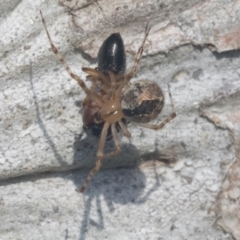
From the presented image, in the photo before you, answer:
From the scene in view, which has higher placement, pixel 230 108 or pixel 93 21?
pixel 93 21

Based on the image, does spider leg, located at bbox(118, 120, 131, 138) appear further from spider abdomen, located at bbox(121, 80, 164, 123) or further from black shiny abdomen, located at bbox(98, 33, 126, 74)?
black shiny abdomen, located at bbox(98, 33, 126, 74)

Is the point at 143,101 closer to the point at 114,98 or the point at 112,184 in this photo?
the point at 114,98

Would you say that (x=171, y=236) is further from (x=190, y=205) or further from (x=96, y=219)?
(x=96, y=219)

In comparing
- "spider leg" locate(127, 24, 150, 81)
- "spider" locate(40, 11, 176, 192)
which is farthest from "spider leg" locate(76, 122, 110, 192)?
"spider leg" locate(127, 24, 150, 81)

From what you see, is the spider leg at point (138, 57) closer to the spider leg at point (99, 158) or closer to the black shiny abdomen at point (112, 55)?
the black shiny abdomen at point (112, 55)

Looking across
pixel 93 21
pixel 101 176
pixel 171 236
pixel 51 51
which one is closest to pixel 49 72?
pixel 51 51

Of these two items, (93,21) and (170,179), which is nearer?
(93,21)

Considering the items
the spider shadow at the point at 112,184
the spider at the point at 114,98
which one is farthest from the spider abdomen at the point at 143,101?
the spider shadow at the point at 112,184
